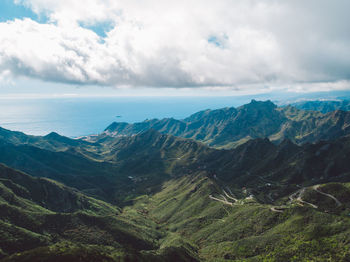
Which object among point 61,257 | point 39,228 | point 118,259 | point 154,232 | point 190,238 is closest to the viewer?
point 61,257

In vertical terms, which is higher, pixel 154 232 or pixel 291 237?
pixel 291 237

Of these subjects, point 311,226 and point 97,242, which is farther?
point 97,242

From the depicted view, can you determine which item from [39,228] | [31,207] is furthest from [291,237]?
[31,207]

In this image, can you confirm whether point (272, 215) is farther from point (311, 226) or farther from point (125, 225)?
point (125, 225)

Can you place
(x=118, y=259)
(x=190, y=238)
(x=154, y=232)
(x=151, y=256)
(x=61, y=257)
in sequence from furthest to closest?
1. (x=154, y=232)
2. (x=190, y=238)
3. (x=151, y=256)
4. (x=118, y=259)
5. (x=61, y=257)

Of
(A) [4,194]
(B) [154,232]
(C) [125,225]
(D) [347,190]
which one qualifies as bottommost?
(B) [154,232]

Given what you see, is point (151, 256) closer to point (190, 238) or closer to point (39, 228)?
point (190, 238)

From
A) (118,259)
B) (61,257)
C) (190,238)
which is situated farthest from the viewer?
(190,238)

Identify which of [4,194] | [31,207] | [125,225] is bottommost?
[125,225]

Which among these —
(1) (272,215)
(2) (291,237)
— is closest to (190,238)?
(1) (272,215)
